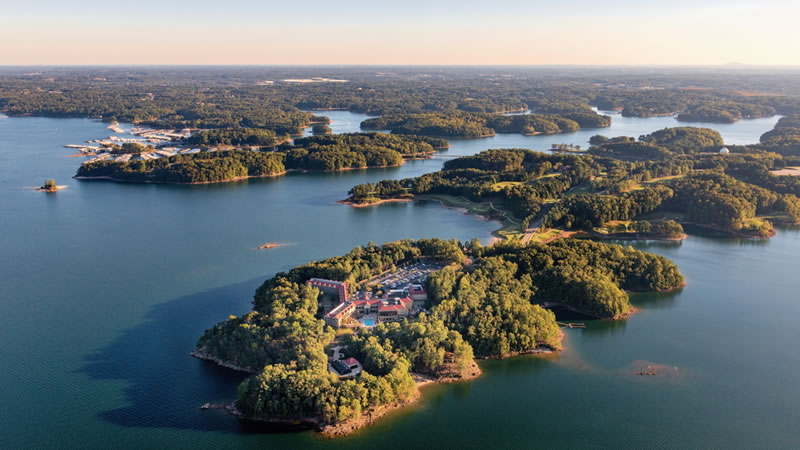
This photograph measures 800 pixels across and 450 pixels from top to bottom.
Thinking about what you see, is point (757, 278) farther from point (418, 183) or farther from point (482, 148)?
point (482, 148)

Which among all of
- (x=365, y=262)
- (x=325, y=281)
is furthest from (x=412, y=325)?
(x=365, y=262)

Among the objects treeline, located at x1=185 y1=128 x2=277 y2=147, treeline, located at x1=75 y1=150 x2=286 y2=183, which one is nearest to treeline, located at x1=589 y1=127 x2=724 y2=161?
treeline, located at x1=75 y1=150 x2=286 y2=183

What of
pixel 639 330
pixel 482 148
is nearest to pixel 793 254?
pixel 639 330

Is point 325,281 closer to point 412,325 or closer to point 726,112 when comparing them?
point 412,325

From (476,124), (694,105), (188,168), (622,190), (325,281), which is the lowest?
(325,281)

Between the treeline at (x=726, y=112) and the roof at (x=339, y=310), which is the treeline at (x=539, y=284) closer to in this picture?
the roof at (x=339, y=310)
